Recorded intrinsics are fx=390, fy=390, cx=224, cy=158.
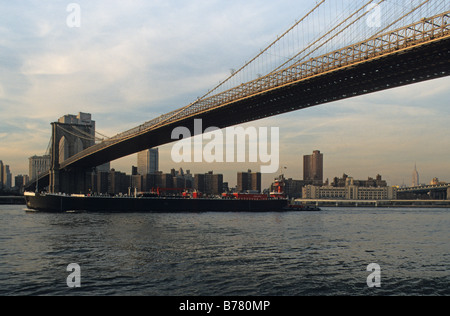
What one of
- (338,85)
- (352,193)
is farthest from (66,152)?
(352,193)

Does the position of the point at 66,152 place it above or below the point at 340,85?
below

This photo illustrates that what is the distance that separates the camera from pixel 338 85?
38250 millimetres

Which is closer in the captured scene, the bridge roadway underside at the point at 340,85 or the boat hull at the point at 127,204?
the bridge roadway underside at the point at 340,85

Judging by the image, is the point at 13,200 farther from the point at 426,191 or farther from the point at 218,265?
the point at 426,191

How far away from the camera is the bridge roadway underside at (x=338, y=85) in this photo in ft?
Answer: 98.7

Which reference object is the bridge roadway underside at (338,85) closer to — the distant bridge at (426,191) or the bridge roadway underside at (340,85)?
the bridge roadway underside at (340,85)

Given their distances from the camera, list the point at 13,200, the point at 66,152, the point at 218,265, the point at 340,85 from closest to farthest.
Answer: the point at 218,265, the point at 340,85, the point at 66,152, the point at 13,200

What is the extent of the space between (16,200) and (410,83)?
407ft

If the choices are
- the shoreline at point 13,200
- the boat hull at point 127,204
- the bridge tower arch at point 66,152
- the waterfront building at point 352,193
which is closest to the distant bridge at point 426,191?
the waterfront building at point 352,193

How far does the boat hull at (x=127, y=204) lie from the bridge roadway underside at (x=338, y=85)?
12.2 meters

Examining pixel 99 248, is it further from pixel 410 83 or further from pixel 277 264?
pixel 410 83

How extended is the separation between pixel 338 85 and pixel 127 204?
41.9m

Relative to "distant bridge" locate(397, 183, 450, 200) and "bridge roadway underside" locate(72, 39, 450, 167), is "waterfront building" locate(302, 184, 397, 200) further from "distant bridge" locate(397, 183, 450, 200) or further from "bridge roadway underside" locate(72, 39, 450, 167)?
"bridge roadway underside" locate(72, 39, 450, 167)

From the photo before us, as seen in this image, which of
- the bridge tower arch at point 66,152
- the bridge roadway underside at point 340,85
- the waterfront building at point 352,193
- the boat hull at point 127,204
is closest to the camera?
the bridge roadway underside at point 340,85
